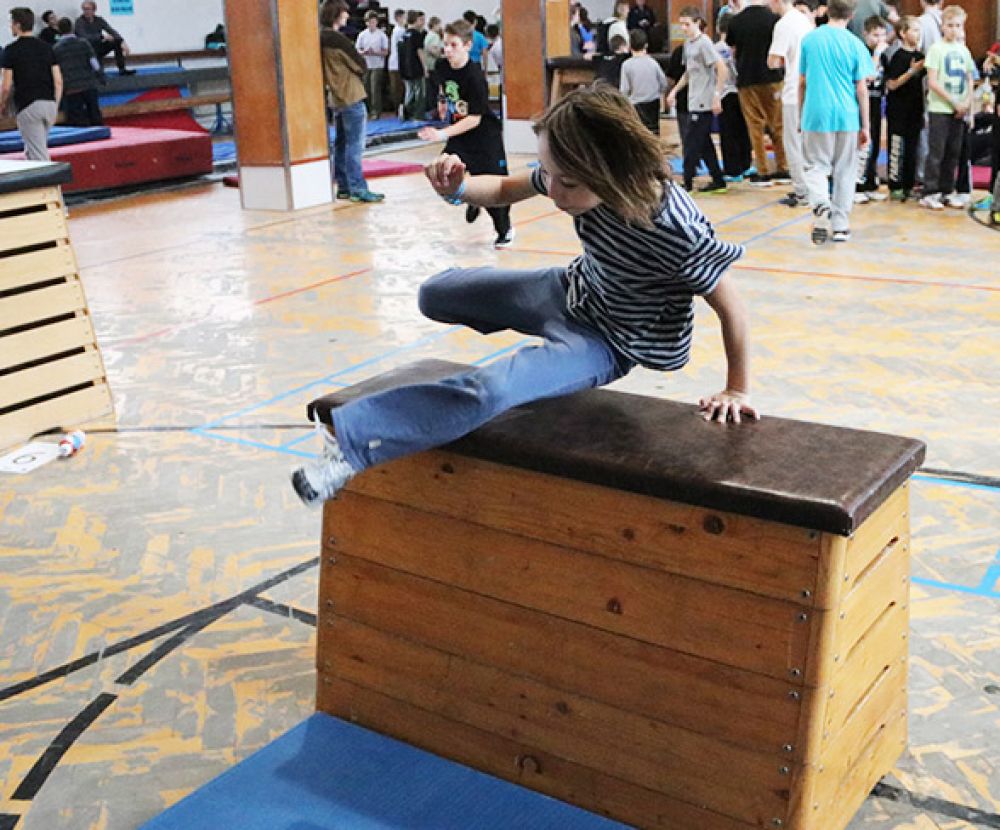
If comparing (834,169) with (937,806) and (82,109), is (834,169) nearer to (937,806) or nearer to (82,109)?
(937,806)

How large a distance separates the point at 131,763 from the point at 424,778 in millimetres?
771

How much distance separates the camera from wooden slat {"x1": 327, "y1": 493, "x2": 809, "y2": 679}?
Result: 2.54 m

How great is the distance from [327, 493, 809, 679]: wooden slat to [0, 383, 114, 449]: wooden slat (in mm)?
2935

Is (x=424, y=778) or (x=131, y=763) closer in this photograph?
(x=424, y=778)

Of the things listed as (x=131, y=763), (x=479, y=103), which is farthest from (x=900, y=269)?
(x=131, y=763)

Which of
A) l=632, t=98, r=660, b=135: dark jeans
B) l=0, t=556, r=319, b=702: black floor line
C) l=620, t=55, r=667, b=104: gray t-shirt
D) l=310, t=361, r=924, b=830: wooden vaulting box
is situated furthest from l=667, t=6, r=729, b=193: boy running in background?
l=310, t=361, r=924, b=830: wooden vaulting box

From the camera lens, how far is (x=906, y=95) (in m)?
10.2

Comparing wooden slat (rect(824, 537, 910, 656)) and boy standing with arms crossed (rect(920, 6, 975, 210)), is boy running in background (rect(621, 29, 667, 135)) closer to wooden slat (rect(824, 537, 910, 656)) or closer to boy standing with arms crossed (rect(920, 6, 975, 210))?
boy standing with arms crossed (rect(920, 6, 975, 210))

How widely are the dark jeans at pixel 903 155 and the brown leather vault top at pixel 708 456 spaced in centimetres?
825

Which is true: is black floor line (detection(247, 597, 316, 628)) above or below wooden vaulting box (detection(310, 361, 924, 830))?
below

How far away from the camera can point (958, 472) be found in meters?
4.82

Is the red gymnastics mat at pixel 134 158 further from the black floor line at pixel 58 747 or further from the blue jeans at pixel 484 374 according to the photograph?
the blue jeans at pixel 484 374

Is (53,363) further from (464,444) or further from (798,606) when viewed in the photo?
(798,606)

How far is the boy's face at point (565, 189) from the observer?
290cm
